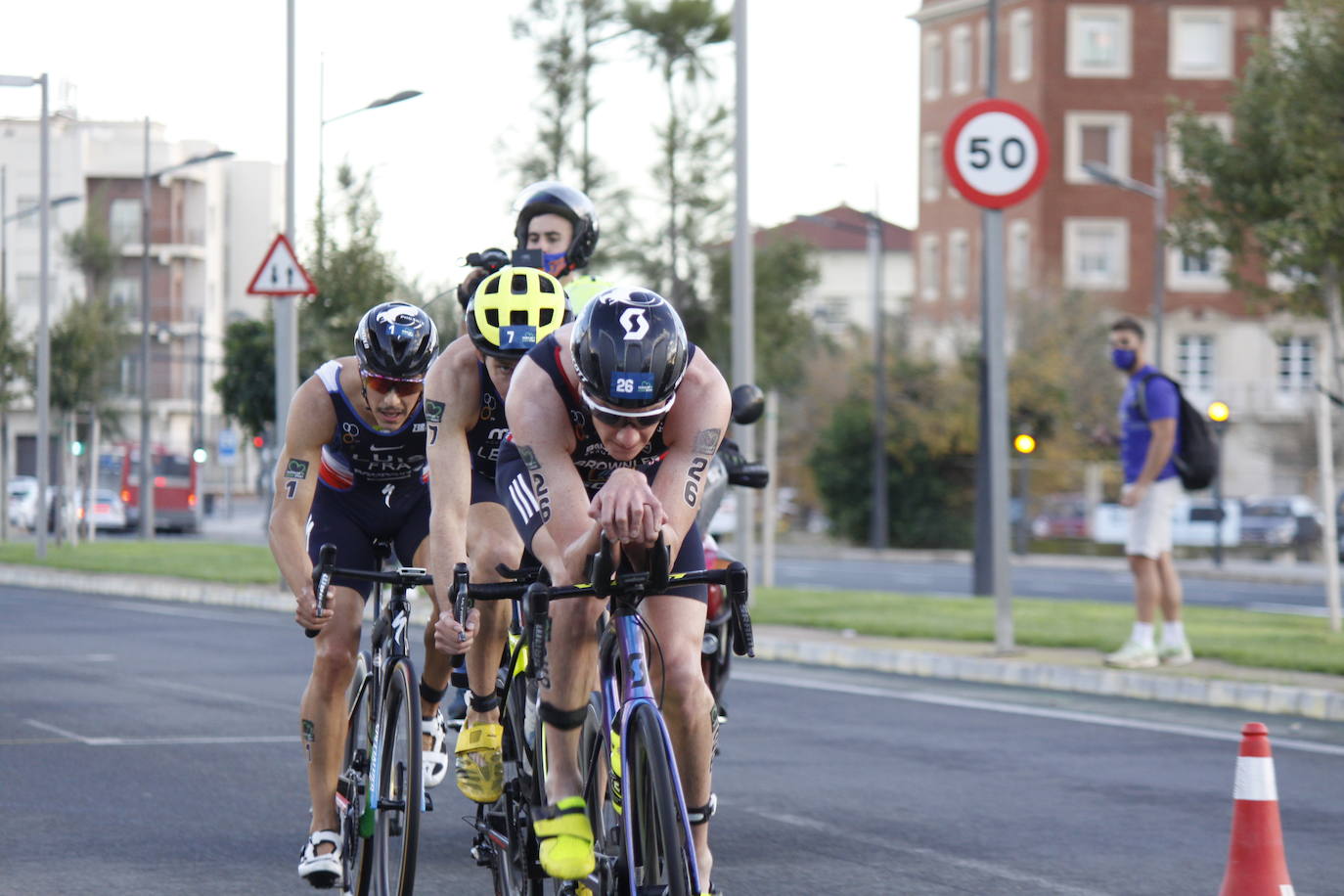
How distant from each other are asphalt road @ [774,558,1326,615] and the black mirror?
45.7 feet

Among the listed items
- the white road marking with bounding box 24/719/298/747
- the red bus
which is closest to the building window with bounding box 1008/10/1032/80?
the red bus

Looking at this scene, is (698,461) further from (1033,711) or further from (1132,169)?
(1132,169)

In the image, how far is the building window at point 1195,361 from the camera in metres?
67.4

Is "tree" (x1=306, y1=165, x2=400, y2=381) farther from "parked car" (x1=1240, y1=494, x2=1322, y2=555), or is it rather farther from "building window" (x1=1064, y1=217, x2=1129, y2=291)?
"building window" (x1=1064, y1=217, x2=1129, y2=291)

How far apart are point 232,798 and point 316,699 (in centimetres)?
233

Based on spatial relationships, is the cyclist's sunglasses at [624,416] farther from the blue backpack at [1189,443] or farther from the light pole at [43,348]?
the light pole at [43,348]

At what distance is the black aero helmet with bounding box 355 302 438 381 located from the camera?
621 cm

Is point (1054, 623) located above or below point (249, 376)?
below

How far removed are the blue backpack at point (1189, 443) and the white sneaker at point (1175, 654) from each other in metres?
1.00

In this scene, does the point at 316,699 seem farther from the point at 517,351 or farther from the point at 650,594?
the point at 650,594

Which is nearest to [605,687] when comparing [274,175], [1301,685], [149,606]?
[1301,685]

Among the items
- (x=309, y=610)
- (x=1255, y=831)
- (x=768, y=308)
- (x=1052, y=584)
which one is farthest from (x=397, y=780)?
(x=768, y=308)

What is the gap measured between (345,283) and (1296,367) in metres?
44.0

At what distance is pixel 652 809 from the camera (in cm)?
478
